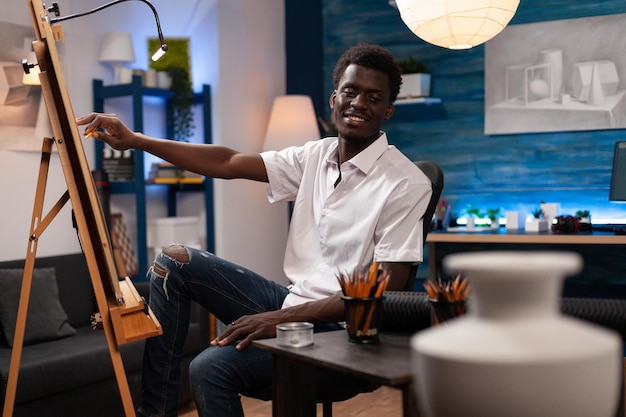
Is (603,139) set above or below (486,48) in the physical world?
below

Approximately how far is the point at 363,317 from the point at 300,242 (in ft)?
2.59

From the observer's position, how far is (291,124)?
17.1ft

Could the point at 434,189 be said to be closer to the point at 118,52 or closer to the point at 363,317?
the point at 363,317

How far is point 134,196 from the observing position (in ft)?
15.2

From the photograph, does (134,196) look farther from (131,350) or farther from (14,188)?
(131,350)

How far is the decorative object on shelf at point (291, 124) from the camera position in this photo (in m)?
5.18

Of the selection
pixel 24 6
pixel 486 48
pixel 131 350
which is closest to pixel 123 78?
pixel 24 6

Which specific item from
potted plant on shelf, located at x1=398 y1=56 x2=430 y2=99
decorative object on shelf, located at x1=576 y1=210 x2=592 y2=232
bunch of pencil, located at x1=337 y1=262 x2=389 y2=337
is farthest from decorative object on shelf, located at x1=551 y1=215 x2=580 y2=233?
bunch of pencil, located at x1=337 y1=262 x2=389 y2=337

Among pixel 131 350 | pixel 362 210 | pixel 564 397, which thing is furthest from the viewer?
pixel 131 350

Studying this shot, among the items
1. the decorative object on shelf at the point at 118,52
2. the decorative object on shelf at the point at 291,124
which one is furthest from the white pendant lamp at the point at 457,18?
the decorative object on shelf at the point at 291,124

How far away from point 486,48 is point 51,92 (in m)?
3.60

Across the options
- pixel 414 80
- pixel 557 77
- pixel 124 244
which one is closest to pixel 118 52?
pixel 124 244

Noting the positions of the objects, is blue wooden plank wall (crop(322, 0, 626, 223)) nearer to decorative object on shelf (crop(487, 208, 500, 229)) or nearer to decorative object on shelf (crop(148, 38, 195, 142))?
decorative object on shelf (crop(487, 208, 500, 229))

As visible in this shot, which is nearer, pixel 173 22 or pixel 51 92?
pixel 51 92
